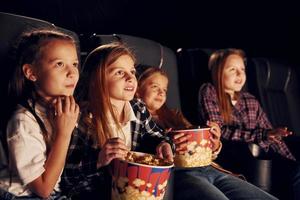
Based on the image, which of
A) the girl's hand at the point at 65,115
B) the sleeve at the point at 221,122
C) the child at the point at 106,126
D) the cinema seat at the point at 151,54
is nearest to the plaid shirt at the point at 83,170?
the child at the point at 106,126

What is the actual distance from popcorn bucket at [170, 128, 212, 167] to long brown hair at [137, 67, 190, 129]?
1.09 ft

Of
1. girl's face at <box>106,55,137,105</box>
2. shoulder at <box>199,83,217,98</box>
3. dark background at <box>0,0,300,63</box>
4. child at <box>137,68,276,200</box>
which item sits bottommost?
child at <box>137,68,276,200</box>

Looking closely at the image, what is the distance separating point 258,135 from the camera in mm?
2045

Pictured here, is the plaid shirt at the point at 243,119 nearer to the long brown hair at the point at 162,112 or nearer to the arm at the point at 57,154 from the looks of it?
the long brown hair at the point at 162,112

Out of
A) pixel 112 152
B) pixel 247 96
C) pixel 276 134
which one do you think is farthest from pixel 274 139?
pixel 112 152

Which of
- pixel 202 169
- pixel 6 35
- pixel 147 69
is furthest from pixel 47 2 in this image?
pixel 202 169

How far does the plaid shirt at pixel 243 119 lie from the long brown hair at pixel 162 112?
0.79 ft

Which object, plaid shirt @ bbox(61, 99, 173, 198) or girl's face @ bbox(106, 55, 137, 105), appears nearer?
plaid shirt @ bbox(61, 99, 173, 198)

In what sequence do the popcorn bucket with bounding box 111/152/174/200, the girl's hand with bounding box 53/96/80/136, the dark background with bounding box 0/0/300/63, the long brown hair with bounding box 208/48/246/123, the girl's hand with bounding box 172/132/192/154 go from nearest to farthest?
the popcorn bucket with bounding box 111/152/174/200, the girl's hand with bounding box 53/96/80/136, the girl's hand with bounding box 172/132/192/154, the long brown hair with bounding box 208/48/246/123, the dark background with bounding box 0/0/300/63

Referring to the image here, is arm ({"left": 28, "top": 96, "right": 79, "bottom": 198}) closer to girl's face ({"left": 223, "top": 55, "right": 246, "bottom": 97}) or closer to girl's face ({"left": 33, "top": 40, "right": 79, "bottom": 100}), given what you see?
girl's face ({"left": 33, "top": 40, "right": 79, "bottom": 100})

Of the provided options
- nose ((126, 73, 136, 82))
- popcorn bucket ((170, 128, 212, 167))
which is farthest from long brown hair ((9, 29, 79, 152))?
popcorn bucket ((170, 128, 212, 167))

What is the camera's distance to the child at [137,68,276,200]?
1437 millimetres

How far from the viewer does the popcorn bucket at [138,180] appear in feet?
3.49

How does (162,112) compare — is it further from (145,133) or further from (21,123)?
(21,123)
